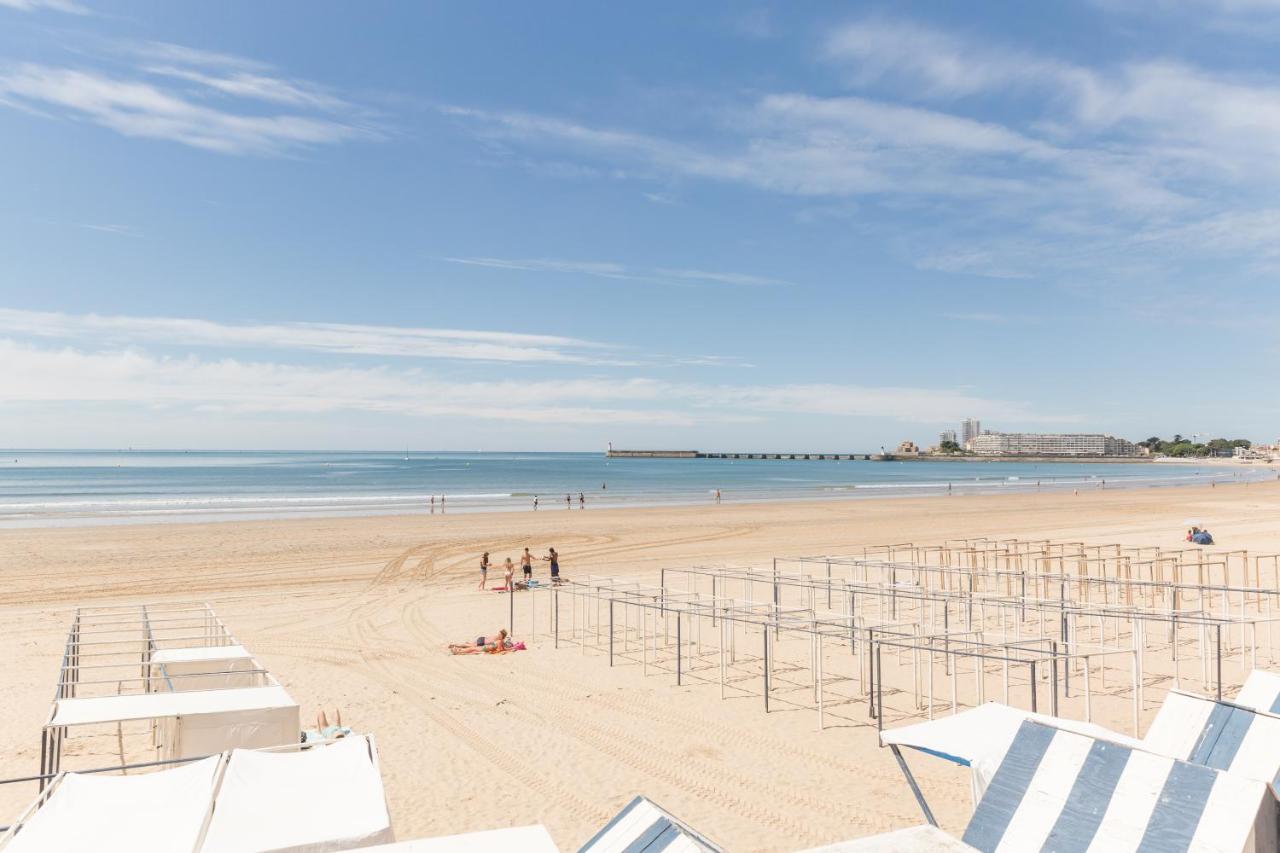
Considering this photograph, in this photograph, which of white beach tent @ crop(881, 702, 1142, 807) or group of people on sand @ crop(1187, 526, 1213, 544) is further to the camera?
group of people on sand @ crop(1187, 526, 1213, 544)

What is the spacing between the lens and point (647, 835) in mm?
4332

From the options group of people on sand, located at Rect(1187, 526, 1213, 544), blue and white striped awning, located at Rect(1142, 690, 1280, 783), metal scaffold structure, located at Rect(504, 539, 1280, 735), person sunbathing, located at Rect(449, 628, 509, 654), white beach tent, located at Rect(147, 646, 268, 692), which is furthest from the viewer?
group of people on sand, located at Rect(1187, 526, 1213, 544)

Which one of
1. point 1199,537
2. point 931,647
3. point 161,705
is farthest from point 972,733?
point 1199,537

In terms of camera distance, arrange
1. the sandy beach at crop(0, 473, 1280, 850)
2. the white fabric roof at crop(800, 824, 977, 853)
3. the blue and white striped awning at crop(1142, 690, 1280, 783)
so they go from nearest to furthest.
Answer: the white fabric roof at crop(800, 824, 977, 853) < the blue and white striped awning at crop(1142, 690, 1280, 783) < the sandy beach at crop(0, 473, 1280, 850)

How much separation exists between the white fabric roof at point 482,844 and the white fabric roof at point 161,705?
14.3 ft

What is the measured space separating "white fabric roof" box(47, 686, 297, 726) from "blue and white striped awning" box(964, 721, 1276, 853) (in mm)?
6321

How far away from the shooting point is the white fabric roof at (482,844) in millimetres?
4336

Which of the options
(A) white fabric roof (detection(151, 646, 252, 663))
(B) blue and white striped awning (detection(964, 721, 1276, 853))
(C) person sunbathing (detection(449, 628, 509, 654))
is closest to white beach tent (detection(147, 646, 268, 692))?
(A) white fabric roof (detection(151, 646, 252, 663))

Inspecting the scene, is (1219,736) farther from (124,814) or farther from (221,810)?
(124,814)

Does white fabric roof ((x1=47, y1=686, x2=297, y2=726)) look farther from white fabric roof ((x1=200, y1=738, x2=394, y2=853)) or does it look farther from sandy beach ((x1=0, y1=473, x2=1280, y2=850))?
white fabric roof ((x1=200, y1=738, x2=394, y2=853))

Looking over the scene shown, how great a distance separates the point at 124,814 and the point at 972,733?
573 cm

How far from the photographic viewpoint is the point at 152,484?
75688 mm

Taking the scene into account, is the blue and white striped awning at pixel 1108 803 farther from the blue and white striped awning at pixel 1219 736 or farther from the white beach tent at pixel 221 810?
the white beach tent at pixel 221 810

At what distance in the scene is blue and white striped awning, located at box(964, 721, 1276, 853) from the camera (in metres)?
4.20
